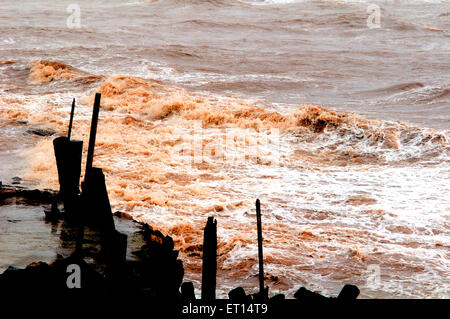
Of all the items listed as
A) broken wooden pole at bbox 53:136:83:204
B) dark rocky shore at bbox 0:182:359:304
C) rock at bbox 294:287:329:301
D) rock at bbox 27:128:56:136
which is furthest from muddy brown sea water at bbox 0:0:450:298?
rock at bbox 294:287:329:301

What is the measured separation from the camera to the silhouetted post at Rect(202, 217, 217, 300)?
3340 mm

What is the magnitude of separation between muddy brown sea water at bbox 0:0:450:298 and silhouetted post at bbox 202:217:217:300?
137 inches

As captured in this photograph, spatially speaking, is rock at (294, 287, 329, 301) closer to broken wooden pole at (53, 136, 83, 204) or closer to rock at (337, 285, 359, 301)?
rock at (337, 285, 359, 301)

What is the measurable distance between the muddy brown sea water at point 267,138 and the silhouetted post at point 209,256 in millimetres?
3491

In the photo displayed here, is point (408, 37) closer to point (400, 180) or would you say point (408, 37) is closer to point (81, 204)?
point (400, 180)

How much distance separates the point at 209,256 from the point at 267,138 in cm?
1124

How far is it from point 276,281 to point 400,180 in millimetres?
5053

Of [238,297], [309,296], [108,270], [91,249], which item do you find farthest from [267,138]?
[309,296]

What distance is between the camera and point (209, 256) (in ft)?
11.2

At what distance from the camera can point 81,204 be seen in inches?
169

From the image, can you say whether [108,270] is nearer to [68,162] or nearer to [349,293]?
[68,162]

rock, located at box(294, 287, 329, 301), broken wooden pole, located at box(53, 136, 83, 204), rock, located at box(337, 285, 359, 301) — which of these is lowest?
rock, located at box(294, 287, 329, 301)

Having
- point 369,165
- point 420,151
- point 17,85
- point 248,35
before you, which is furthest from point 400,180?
point 248,35

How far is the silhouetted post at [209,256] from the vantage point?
3340mm
